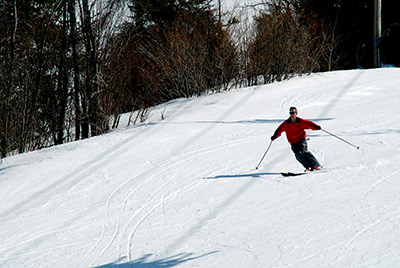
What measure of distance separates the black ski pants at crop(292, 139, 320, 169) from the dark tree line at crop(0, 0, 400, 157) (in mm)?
6957

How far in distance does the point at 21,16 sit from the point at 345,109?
549 inches

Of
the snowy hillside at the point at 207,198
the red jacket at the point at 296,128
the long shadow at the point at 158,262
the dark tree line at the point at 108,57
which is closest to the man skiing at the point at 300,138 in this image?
the red jacket at the point at 296,128

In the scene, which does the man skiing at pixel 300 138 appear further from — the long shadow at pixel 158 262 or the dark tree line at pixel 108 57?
the dark tree line at pixel 108 57

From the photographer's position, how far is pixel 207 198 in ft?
24.1

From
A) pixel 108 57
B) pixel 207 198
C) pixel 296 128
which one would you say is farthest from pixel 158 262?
pixel 108 57

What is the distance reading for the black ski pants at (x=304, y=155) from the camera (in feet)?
27.0

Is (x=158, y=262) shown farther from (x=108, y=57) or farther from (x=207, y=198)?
(x=108, y=57)

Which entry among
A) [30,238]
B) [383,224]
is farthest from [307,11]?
[30,238]

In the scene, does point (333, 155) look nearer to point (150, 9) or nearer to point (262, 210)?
point (262, 210)

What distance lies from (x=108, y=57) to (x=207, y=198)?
324 inches

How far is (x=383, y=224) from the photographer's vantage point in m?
5.66

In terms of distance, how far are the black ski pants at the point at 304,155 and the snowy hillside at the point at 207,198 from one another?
11.9 inches

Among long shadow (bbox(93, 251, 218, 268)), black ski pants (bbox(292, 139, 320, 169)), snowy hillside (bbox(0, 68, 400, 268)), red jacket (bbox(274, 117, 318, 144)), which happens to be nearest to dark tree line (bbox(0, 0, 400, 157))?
snowy hillside (bbox(0, 68, 400, 268))

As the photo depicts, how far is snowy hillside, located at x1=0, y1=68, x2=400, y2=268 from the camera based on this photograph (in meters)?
5.34
